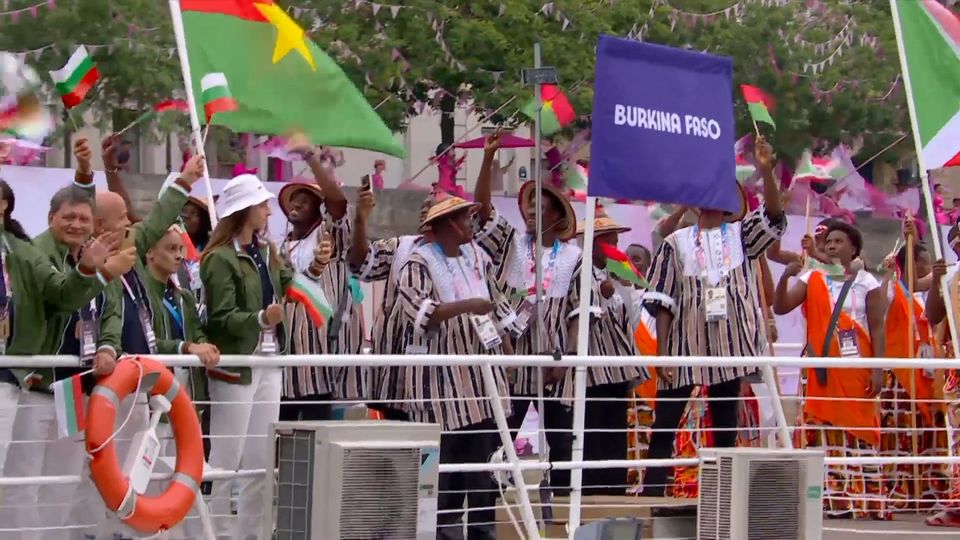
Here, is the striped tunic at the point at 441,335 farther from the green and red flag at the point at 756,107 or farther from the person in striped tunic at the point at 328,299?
the green and red flag at the point at 756,107

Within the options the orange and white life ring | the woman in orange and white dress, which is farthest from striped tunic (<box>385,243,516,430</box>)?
the woman in orange and white dress

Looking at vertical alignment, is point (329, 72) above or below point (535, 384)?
above

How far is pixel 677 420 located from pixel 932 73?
9.29 ft

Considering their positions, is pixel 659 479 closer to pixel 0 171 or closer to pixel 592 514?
pixel 592 514

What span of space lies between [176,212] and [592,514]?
266cm

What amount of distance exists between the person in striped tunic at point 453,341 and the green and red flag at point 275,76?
0.56 metres

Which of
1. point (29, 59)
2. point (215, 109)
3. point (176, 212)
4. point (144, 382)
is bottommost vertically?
point (144, 382)

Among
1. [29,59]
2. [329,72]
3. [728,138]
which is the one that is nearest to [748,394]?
[728,138]

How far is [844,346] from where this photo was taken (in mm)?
12070

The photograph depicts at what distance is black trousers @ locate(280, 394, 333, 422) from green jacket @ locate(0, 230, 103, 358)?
9.37 feet

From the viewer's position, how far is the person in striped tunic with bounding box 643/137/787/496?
1047cm

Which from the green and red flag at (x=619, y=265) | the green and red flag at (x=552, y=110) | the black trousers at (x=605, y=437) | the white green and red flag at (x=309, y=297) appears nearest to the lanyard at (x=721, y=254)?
the green and red flag at (x=619, y=265)

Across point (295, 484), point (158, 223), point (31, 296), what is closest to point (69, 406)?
point (31, 296)

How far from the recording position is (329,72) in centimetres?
955
